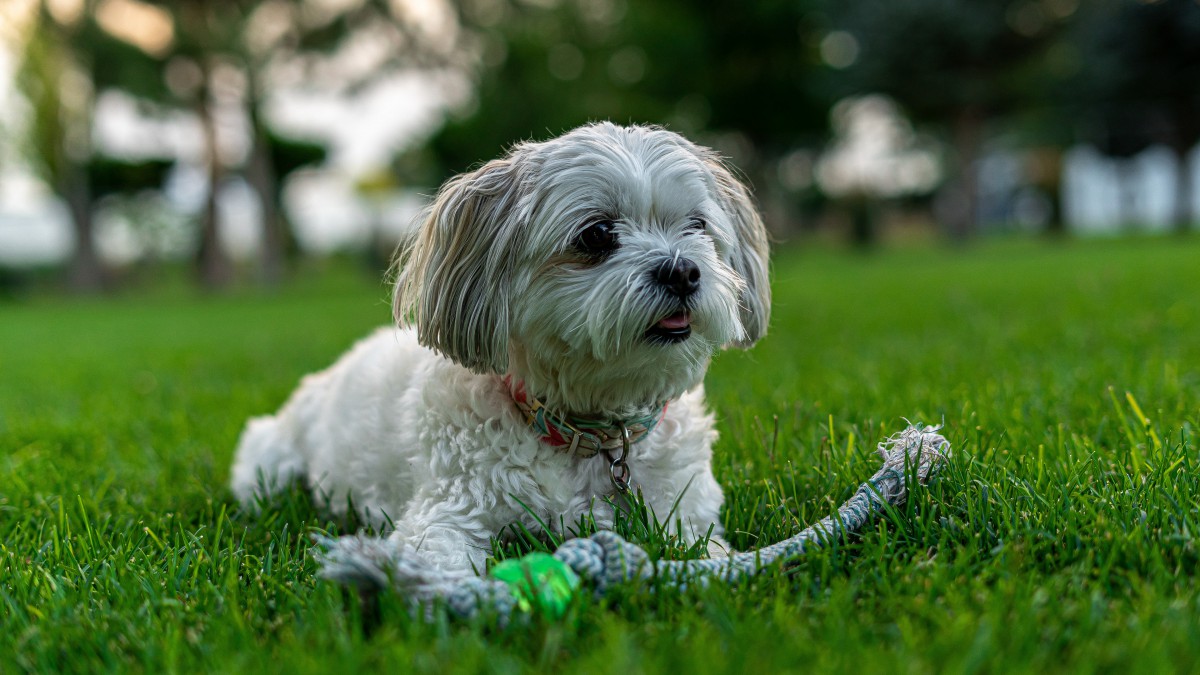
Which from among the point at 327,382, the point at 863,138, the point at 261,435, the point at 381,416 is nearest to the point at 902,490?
the point at 381,416

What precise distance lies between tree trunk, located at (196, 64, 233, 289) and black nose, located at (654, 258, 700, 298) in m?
26.6

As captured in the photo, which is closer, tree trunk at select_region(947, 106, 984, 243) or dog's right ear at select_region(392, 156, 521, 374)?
dog's right ear at select_region(392, 156, 521, 374)

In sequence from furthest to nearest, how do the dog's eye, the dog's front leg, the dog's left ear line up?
the dog's left ear → the dog's eye → the dog's front leg

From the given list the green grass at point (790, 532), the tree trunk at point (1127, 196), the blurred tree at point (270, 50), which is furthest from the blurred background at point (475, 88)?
the green grass at point (790, 532)

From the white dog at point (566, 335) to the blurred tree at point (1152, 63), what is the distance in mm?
30580

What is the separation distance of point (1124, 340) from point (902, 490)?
395cm

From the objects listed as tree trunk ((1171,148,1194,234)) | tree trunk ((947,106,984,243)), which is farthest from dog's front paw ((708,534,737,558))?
tree trunk ((1171,148,1194,234))

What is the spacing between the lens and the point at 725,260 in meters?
2.98

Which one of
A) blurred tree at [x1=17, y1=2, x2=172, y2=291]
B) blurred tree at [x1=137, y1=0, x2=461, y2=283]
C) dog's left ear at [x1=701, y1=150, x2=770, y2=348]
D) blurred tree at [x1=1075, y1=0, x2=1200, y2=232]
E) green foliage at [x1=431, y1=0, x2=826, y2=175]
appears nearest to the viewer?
dog's left ear at [x1=701, y1=150, x2=770, y2=348]

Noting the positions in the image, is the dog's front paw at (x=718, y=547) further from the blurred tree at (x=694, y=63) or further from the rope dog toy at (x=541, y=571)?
the blurred tree at (x=694, y=63)

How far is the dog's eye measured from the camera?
2643mm

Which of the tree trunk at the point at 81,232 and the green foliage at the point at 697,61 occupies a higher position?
the green foliage at the point at 697,61

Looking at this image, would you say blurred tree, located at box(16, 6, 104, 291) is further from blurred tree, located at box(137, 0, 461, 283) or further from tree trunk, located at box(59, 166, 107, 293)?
blurred tree, located at box(137, 0, 461, 283)

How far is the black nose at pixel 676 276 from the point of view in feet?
8.16
